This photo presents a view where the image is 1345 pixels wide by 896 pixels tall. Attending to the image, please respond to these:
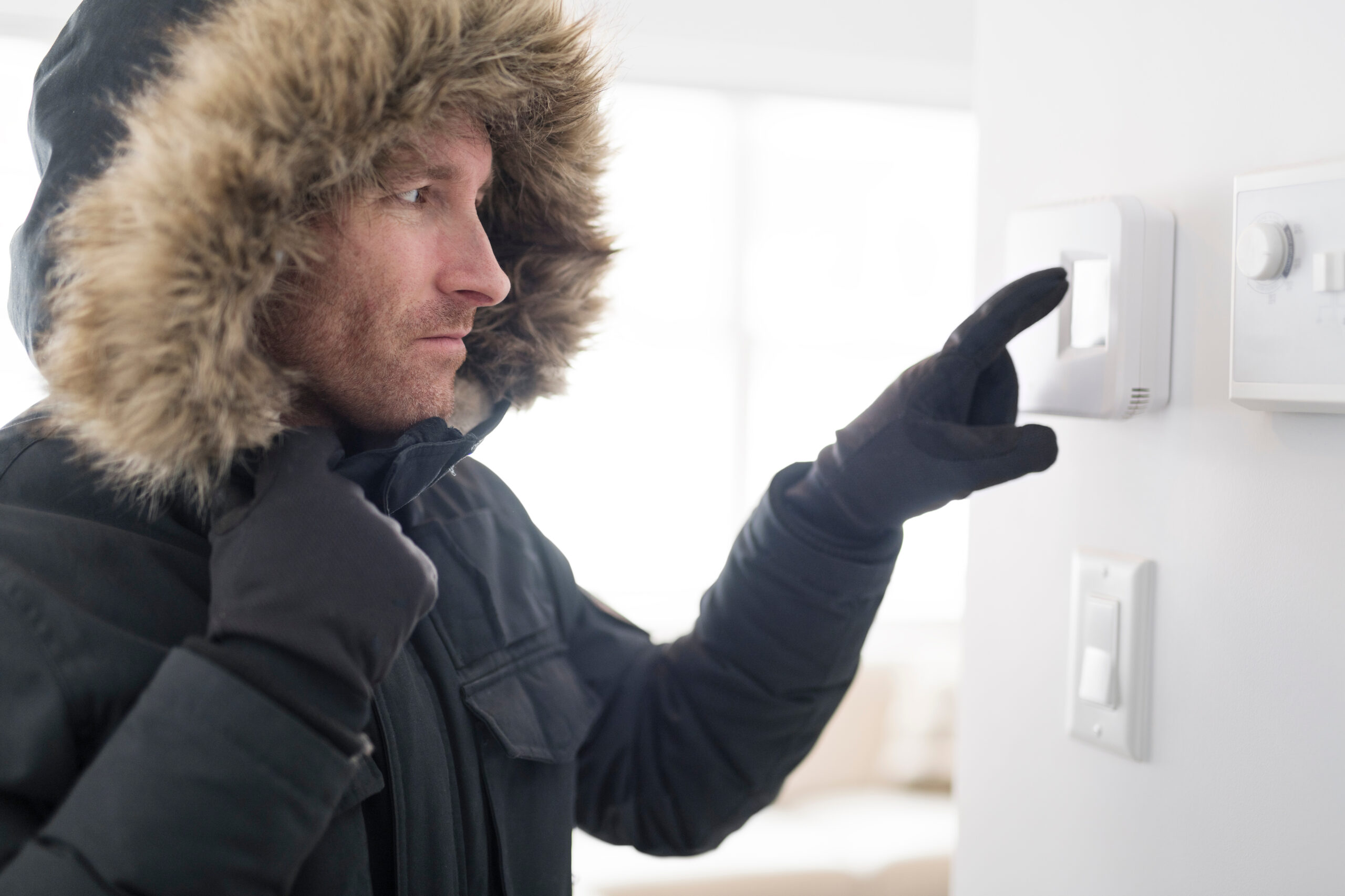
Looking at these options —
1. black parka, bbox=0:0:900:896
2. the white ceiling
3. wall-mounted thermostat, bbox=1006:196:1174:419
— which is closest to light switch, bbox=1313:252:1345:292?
wall-mounted thermostat, bbox=1006:196:1174:419

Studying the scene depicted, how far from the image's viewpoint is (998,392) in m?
0.72

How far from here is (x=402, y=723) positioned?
29.2 inches

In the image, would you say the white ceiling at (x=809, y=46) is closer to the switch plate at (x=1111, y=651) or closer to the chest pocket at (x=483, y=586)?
the chest pocket at (x=483, y=586)

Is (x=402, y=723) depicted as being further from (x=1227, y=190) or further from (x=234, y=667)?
(x=1227, y=190)

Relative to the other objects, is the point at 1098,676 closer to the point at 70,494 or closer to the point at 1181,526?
the point at 1181,526

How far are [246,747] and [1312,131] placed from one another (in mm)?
692

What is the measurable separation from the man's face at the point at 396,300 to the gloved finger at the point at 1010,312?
15.1 inches

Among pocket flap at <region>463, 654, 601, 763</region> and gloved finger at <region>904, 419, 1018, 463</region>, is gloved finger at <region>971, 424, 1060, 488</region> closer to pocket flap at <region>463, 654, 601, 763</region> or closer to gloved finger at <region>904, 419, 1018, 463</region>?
gloved finger at <region>904, 419, 1018, 463</region>

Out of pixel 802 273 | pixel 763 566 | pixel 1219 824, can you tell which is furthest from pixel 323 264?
pixel 802 273

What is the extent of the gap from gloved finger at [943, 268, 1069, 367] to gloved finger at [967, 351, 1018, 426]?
3cm

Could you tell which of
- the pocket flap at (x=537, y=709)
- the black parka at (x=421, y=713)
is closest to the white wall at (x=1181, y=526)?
the black parka at (x=421, y=713)

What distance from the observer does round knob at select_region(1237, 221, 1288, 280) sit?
0.56 meters

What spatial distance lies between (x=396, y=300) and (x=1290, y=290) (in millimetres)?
600

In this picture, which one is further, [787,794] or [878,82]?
[878,82]
